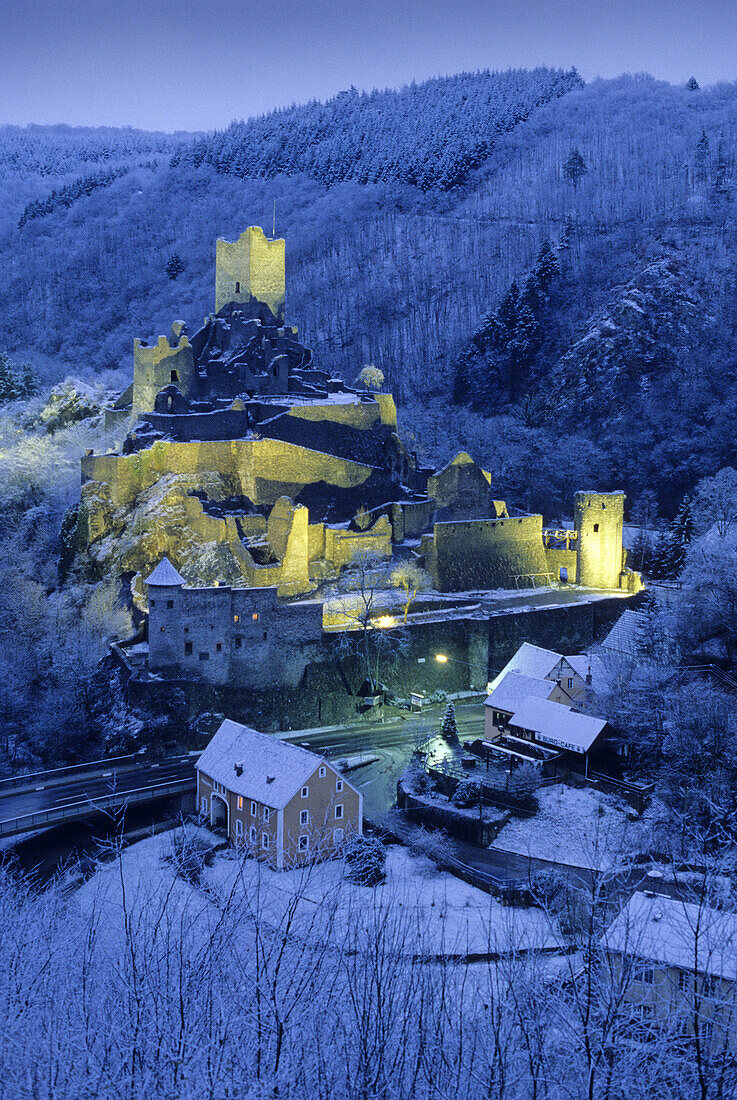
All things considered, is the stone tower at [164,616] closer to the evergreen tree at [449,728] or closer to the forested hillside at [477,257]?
the evergreen tree at [449,728]

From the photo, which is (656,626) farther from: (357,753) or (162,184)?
(162,184)

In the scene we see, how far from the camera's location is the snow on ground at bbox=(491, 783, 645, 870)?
2838 centimetres

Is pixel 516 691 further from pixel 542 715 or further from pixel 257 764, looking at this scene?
pixel 257 764

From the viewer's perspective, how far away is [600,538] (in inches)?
1818

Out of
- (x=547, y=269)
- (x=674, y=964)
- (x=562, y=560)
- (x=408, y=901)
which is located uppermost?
(x=547, y=269)

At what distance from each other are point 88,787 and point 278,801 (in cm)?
682

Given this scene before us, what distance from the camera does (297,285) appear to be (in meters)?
94.4

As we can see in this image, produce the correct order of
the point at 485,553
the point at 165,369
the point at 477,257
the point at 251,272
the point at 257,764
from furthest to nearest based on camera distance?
the point at 477,257 → the point at 251,272 → the point at 165,369 → the point at 485,553 → the point at 257,764

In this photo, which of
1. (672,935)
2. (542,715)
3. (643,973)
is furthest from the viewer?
(542,715)

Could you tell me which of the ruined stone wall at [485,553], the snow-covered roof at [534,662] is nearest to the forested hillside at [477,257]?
the ruined stone wall at [485,553]

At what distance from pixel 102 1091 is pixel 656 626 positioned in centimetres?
2850

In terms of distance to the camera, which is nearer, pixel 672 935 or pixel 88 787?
pixel 672 935

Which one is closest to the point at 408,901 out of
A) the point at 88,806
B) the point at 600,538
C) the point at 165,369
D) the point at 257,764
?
the point at 257,764

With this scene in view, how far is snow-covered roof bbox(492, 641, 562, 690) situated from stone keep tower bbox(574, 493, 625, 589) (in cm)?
981
